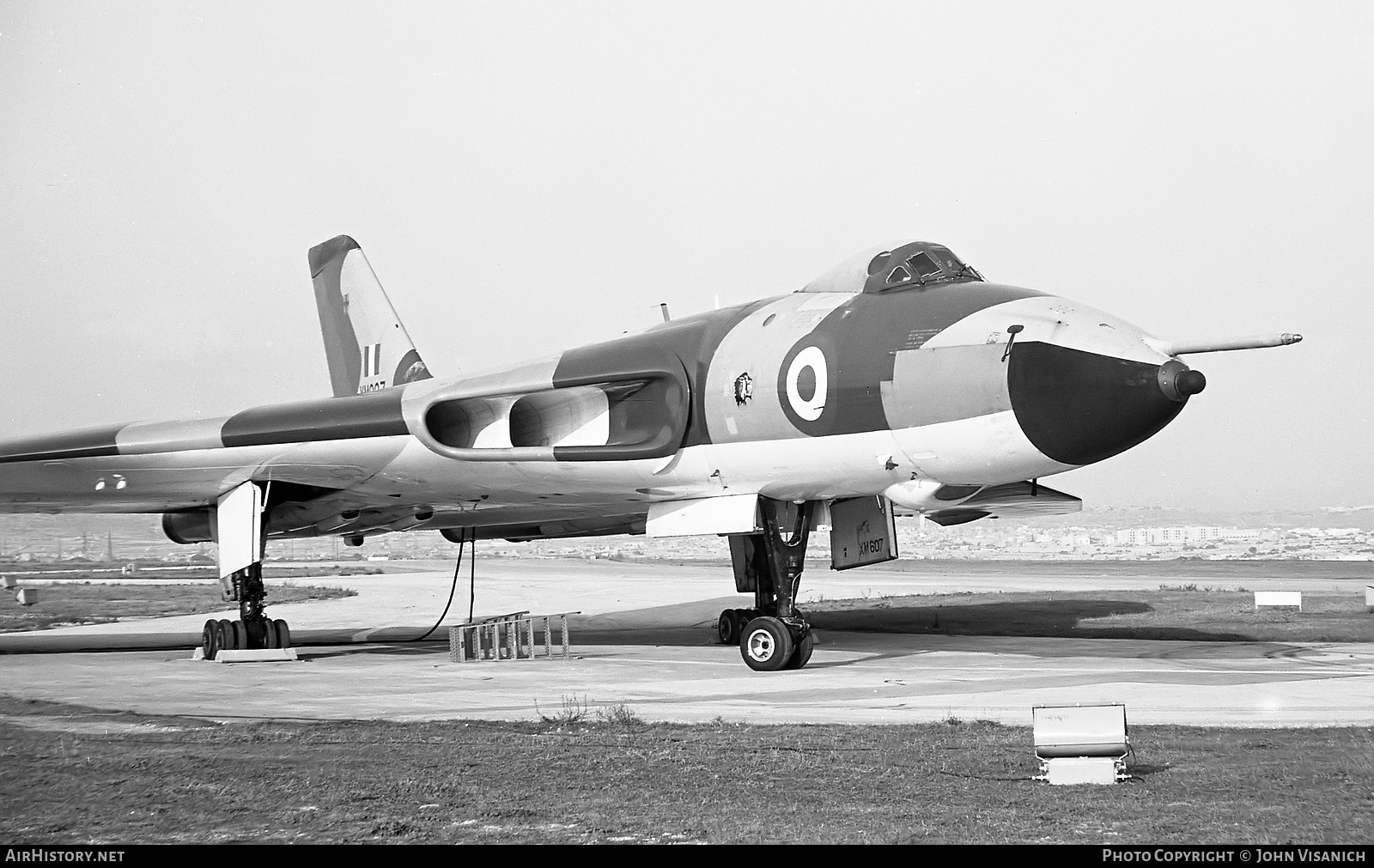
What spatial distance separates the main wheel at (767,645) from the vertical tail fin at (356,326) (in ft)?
28.3

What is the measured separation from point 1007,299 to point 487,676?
5727 mm

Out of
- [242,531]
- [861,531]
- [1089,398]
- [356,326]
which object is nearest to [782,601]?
[861,531]

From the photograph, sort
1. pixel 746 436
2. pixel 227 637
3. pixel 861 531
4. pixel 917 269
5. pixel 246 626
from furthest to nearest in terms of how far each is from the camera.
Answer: pixel 246 626, pixel 227 637, pixel 861 531, pixel 746 436, pixel 917 269

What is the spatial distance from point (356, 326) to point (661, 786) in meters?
15.1

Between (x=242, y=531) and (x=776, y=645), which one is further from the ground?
(x=242, y=531)

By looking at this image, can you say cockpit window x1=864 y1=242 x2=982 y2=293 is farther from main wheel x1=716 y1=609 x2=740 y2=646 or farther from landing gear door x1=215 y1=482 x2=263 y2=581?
landing gear door x1=215 y1=482 x2=263 y2=581

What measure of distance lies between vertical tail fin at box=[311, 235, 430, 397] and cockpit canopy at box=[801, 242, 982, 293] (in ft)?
29.7

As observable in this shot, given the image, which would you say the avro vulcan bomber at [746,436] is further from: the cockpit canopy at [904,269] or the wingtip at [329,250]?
the wingtip at [329,250]

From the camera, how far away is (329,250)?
20312mm

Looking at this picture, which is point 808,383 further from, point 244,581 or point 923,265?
point 244,581

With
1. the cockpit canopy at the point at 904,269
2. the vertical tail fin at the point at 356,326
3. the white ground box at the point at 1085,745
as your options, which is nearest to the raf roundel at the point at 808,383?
the cockpit canopy at the point at 904,269

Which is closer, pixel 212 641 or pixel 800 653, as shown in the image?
pixel 800 653

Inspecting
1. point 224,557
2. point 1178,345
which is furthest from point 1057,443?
point 224,557

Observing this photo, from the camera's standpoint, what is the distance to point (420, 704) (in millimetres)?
9477
